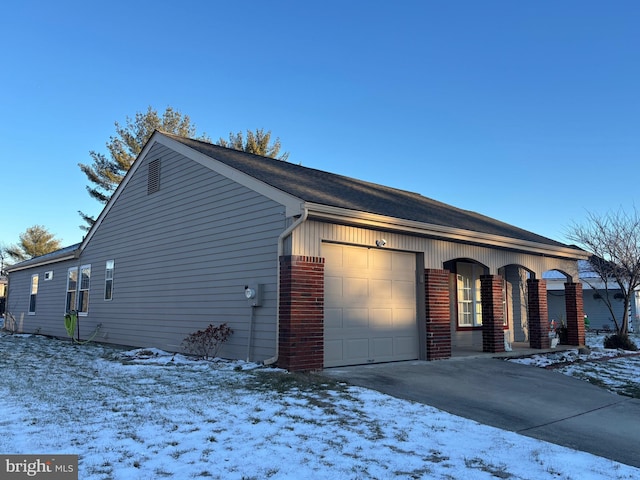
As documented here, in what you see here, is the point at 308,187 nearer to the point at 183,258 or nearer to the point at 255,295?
the point at 255,295

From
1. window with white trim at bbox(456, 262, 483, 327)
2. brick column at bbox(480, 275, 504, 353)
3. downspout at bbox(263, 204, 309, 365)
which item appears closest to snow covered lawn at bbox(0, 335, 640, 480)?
downspout at bbox(263, 204, 309, 365)

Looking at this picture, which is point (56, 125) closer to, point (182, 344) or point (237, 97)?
point (237, 97)

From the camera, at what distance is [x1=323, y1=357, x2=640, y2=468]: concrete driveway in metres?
4.93

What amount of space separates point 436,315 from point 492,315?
223 centimetres

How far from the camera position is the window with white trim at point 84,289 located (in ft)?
47.9

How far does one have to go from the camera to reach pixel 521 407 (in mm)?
6117

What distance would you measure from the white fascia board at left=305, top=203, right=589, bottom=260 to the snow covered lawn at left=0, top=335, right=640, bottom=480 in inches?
107

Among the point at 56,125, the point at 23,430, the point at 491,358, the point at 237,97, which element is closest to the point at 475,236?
the point at 491,358

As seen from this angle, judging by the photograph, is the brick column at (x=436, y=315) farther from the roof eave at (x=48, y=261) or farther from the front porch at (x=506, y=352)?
the roof eave at (x=48, y=261)

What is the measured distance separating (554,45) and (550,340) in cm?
827

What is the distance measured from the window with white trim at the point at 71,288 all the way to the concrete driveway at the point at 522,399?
36.9ft

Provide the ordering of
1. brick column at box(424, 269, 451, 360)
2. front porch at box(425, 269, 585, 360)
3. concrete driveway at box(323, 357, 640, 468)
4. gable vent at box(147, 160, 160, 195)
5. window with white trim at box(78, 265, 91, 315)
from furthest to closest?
window with white trim at box(78, 265, 91, 315) < gable vent at box(147, 160, 160, 195) < front porch at box(425, 269, 585, 360) < brick column at box(424, 269, 451, 360) < concrete driveway at box(323, 357, 640, 468)

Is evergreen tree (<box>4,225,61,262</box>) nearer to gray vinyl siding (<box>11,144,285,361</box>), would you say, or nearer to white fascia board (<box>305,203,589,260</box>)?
gray vinyl siding (<box>11,144,285,361</box>)

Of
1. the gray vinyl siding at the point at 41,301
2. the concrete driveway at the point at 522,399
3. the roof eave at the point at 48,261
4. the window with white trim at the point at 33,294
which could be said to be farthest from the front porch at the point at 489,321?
the window with white trim at the point at 33,294
